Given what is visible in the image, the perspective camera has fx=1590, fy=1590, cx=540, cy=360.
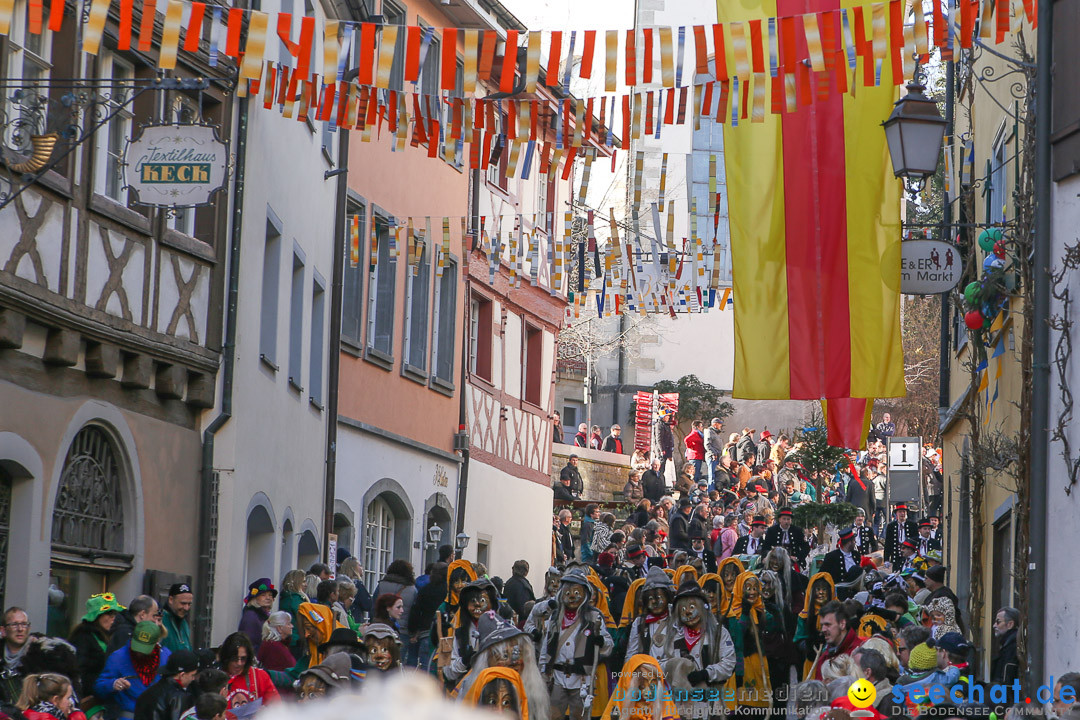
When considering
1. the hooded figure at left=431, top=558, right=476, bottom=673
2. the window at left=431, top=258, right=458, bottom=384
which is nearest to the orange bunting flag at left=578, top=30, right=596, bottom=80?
the hooded figure at left=431, top=558, right=476, bottom=673

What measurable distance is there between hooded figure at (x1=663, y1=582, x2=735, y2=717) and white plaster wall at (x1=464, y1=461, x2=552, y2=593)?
43.7 feet

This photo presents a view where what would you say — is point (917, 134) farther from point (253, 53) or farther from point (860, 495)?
point (860, 495)

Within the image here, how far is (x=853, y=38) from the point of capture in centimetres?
1055

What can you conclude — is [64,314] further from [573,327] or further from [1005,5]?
[573,327]

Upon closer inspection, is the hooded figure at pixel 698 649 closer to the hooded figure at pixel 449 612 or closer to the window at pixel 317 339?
the hooded figure at pixel 449 612

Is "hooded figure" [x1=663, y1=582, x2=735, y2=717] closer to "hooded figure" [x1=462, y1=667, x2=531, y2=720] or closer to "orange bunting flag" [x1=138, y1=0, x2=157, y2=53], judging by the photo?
"hooded figure" [x1=462, y1=667, x2=531, y2=720]

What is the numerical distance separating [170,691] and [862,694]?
397cm

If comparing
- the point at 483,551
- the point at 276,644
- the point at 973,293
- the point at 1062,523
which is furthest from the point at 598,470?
the point at 1062,523

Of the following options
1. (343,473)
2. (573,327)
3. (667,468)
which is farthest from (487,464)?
(573,327)

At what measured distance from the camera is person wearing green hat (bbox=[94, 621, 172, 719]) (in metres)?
9.76

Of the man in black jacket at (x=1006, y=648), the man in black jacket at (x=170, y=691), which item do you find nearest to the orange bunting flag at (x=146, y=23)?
the man in black jacket at (x=170, y=691)

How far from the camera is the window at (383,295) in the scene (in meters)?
23.1

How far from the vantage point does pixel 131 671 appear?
9.88 m

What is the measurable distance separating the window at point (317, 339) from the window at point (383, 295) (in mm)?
2146
